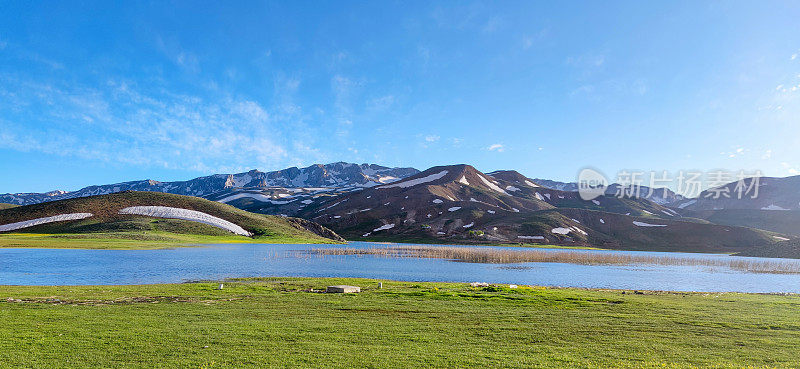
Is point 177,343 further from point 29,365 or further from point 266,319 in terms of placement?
point 266,319

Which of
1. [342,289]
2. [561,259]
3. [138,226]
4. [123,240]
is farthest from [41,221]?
[561,259]

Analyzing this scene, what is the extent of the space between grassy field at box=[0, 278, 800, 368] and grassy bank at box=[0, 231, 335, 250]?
85.8 m

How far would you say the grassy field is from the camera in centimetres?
1583

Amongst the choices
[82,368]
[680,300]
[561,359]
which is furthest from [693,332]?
[82,368]

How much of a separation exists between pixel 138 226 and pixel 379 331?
15947 centimetres

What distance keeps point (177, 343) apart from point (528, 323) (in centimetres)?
1727

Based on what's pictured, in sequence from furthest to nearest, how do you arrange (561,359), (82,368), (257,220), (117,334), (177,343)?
(257,220)
(117,334)
(177,343)
(561,359)
(82,368)

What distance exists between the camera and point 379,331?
20594 millimetres

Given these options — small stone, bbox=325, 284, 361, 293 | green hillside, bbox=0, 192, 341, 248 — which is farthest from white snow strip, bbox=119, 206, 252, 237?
small stone, bbox=325, 284, 361, 293

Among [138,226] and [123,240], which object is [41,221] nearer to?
[138,226]

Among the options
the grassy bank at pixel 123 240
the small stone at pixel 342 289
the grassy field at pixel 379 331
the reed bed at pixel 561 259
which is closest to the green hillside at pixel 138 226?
the grassy bank at pixel 123 240

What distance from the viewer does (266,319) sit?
2317cm

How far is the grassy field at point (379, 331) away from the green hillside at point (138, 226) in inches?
3861

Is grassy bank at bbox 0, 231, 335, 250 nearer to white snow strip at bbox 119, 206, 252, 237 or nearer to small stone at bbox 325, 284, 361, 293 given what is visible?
white snow strip at bbox 119, 206, 252, 237
